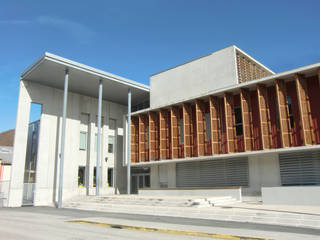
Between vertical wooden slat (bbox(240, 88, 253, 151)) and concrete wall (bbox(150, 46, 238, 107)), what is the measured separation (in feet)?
6.75

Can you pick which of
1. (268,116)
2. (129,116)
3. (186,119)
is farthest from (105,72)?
(268,116)

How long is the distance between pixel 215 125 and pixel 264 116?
3.63 meters

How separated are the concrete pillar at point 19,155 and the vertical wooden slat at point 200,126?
13.7 meters

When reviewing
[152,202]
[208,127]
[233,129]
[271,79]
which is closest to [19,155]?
[152,202]

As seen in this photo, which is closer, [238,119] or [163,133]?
[238,119]

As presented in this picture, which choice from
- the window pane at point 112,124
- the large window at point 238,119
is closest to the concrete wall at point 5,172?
the window pane at point 112,124

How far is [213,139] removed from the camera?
20.8 metres

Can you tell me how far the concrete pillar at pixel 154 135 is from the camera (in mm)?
24997

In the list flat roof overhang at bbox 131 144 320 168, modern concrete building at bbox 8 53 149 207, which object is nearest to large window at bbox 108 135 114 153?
modern concrete building at bbox 8 53 149 207

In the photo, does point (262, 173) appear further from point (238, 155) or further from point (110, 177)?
point (110, 177)

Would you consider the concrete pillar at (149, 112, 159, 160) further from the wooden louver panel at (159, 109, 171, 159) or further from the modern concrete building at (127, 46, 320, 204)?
the wooden louver panel at (159, 109, 171, 159)

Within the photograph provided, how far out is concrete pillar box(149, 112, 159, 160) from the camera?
984 inches

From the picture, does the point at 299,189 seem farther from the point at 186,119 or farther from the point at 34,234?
the point at 34,234

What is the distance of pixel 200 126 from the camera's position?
864 inches
